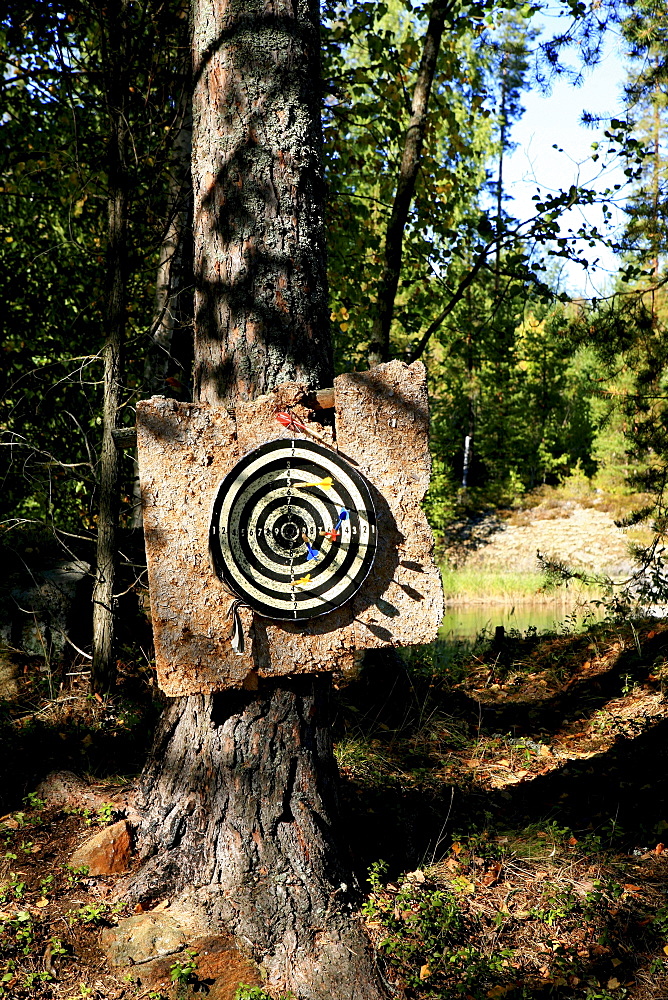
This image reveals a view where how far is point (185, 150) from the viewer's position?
549 cm

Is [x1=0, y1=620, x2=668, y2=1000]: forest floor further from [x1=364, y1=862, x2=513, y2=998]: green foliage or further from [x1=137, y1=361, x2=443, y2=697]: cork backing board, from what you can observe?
[x1=137, y1=361, x2=443, y2=697]: cork backing board

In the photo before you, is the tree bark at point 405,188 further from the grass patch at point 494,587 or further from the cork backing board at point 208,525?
the grass patch at point 494,587

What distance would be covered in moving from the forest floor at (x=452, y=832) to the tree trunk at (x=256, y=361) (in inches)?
10.3

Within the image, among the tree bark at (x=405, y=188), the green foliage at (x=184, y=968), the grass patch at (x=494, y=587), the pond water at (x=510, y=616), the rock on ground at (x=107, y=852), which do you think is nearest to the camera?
the green foliage at (x=184, y=968)

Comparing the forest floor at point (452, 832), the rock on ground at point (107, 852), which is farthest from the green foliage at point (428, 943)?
the rock on ground at point (107, 852)

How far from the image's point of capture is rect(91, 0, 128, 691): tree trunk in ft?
15.1

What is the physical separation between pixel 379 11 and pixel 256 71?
16.1 feet

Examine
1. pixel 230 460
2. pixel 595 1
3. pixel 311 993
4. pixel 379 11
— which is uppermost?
pixel 379 11

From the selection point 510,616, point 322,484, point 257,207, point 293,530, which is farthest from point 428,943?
point 510,616

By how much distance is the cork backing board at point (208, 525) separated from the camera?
8.61ft

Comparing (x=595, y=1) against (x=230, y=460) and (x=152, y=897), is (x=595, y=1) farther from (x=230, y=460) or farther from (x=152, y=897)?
(x=152, y=897)

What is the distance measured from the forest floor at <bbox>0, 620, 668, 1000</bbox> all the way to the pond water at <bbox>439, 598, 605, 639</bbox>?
177 inches

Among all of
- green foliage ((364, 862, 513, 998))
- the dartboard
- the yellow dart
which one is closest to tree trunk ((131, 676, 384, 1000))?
green foliage ((364, 862, 513, 998))

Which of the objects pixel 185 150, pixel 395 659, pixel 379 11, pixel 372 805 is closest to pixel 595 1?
pixel 379 11
